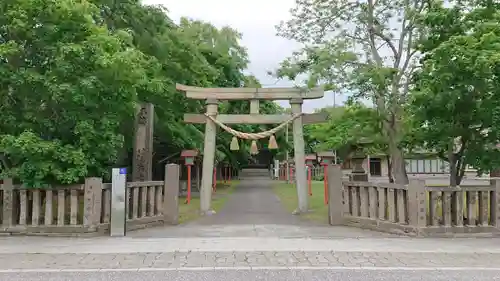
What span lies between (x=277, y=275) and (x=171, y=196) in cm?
621

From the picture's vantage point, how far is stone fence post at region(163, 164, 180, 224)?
A: 12.1 meters

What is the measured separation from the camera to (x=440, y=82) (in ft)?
31.9

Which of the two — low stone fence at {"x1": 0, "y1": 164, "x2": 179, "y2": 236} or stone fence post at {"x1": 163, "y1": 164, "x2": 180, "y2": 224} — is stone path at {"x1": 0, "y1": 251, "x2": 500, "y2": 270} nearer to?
low stone fence at {"x1": 0, "y1": 164, "x2": 179, "y2": 236}

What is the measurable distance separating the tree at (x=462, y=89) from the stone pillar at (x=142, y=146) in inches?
296

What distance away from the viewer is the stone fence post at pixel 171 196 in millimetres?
12141

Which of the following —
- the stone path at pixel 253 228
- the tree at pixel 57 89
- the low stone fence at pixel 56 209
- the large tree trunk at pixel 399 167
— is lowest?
the stone path at pixel 253 228

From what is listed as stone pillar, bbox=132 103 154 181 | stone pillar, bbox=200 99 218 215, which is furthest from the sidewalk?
stone pillar, bbox=200 99 218 215

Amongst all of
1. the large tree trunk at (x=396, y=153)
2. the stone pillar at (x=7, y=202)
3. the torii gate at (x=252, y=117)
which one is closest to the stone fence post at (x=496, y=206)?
the large tree trunk at (x=396, y=153)

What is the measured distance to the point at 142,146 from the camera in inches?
533

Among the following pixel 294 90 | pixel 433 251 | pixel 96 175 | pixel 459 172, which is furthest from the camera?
pixel 294 90

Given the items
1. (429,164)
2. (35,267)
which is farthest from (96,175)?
(429,164)

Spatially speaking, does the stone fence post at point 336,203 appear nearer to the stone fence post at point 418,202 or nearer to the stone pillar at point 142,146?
the stone fence post at point 418,202

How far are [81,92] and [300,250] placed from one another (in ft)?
18.4

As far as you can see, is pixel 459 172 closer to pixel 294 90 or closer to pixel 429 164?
pixel 294 90
